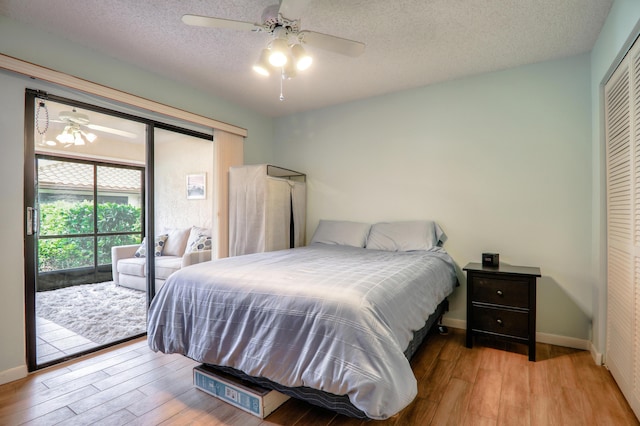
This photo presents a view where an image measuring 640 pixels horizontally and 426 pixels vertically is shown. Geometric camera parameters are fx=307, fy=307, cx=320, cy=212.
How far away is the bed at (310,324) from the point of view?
1.32 m

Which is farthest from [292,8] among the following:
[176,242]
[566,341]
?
[566,341]

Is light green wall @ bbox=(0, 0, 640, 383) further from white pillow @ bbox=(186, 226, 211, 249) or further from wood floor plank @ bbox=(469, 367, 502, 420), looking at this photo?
white pillow @ bbox=(186, 226, 211, 249)

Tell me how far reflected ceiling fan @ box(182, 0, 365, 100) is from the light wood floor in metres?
2.06

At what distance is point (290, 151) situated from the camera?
4246 millimetres

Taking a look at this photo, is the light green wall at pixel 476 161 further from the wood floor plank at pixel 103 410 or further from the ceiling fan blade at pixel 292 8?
the ceiling fan blade at pixel 292 8

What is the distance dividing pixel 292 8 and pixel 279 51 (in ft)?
0.78

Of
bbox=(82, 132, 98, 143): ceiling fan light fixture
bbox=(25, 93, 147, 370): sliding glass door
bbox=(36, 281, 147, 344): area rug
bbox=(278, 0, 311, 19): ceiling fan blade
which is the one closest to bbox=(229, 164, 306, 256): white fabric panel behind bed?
bbox=(25, 93, 147, 370): sliding glass door

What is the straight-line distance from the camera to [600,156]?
228 cm

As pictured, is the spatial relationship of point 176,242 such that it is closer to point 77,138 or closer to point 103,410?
point 77,138

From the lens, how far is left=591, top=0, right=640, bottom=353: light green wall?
77.6 inches

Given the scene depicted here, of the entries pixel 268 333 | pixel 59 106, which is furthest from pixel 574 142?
pixel 59 106

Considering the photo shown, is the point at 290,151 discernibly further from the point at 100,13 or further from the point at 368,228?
the point at 100,13

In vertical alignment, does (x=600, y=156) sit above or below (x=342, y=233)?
above

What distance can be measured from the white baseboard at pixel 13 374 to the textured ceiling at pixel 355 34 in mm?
2370
